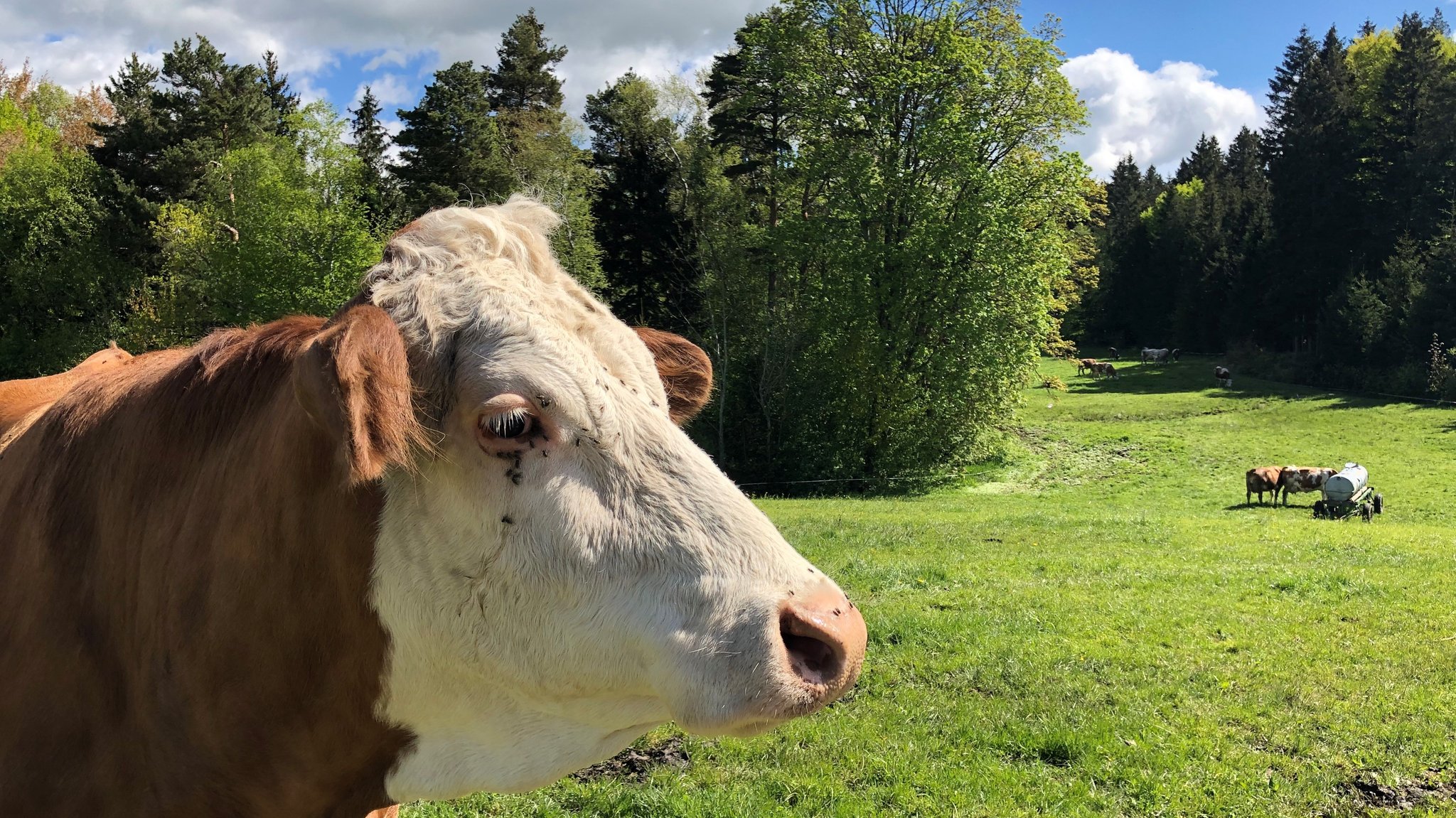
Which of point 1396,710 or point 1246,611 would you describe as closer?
point 1396,710

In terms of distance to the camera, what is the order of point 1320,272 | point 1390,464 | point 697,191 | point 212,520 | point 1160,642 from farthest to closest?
point 1320,272, point 697,191, point 1390,464, point 1160,642, point 212,520

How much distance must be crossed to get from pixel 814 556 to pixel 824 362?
17742 millimetres

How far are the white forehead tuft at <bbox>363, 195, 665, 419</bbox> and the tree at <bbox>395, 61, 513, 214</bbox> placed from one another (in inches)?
1285

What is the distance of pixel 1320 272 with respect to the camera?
54.6 m

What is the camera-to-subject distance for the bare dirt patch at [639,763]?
5.32 metres

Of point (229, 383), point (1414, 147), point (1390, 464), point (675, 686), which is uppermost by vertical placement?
point (1414, 147)

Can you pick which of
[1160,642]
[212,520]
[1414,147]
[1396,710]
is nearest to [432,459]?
[212,520]

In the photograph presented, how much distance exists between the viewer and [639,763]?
216 inches

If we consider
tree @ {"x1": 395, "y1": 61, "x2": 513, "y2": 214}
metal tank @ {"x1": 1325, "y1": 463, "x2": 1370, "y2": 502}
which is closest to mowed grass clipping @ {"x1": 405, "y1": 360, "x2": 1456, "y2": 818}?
metal tank @ {"x1": 1325, "y1": 463, "x2": 1370, "y2": 502}

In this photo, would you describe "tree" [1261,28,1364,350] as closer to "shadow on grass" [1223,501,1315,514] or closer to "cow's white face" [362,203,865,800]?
"shadow on grass" [1223,501,1315,514]

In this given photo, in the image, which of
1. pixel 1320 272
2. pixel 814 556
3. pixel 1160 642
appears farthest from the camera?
pixel 1320 272

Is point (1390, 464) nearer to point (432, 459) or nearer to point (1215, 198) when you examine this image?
point (432, 459)

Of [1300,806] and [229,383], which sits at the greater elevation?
[229,383]

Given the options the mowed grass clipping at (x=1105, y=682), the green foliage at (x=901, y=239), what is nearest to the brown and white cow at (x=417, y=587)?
the mowed grass clipping at (x=1105, y=682)
